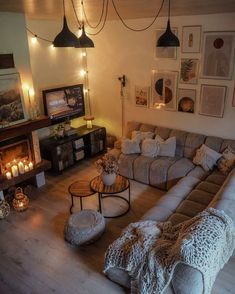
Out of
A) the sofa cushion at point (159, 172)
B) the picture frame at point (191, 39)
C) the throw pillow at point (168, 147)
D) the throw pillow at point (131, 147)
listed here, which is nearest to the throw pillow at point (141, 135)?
the throw pillow at point (131, 147)

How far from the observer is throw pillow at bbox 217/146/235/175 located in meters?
3.96

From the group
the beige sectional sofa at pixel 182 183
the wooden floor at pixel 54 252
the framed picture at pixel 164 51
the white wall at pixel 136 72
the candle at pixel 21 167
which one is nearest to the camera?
the beige sectional sofa at pixel 182 183

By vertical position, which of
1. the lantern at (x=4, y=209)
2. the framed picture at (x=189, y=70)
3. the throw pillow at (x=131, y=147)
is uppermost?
the framed picture at (x=189, y=70)

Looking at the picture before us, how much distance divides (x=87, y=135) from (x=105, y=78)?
48.7 inches

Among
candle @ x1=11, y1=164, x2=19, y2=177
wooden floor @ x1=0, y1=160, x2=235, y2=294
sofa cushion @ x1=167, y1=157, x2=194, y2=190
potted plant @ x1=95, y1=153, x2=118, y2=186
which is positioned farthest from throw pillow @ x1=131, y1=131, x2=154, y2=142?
candle @ x1=11, y1=164, x2=19, y2=177

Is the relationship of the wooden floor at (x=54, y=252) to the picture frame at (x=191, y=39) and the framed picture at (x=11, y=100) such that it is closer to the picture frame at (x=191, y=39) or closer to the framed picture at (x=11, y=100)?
the framed picture at (x=11, y=100)

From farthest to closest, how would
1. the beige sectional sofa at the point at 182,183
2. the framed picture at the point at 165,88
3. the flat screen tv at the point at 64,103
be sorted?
the flat screen tv at the point at 64,103, the framed picture at the point at 165,88, the beige sectional sofa at the point at 182,183

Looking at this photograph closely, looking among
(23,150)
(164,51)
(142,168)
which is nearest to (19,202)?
(23,150)

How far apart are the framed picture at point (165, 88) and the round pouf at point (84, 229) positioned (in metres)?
2.52

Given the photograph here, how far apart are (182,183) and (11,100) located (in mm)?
2736

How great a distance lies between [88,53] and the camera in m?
5.61

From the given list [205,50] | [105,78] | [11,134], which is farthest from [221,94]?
[11,134]

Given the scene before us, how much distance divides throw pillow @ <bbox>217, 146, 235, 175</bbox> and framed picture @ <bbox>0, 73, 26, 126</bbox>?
311 cm

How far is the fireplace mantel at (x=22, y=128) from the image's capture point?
12.4ft
